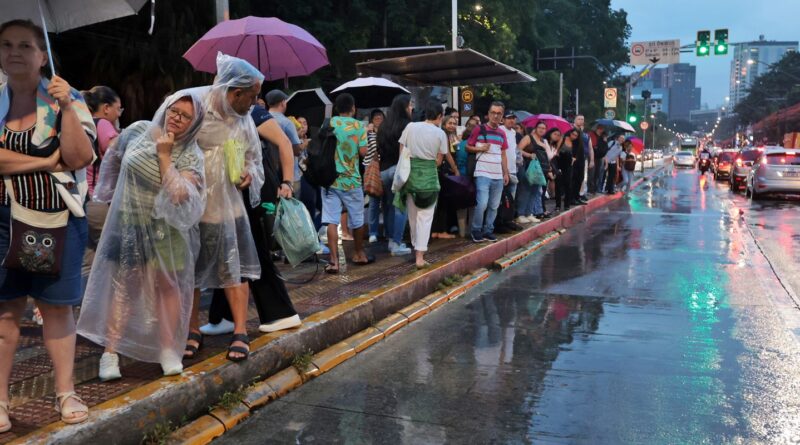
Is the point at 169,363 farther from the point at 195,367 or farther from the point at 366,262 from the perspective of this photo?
the point at 366,262

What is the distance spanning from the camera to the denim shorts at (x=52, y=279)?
3086 millimetres

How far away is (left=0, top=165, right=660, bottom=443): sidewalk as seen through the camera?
3.30 metres

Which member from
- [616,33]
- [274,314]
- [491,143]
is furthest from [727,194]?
[616,33]

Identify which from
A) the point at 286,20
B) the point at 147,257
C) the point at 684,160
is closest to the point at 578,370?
the point at 147,257

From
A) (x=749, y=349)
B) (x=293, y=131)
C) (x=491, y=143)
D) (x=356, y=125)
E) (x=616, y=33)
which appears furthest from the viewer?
(x=616, y=33)

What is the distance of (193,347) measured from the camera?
431cm

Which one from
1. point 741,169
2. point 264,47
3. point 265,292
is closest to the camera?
point 265,292

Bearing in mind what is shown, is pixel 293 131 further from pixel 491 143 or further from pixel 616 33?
pixel 616 33

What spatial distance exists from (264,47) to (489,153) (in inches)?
123

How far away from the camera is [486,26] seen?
92.0ft

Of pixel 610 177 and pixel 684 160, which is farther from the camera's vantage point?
pixel 684 160

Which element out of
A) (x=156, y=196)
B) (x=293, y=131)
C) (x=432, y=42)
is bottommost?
(x=156, y=196)

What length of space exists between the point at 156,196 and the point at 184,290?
0.53 meters

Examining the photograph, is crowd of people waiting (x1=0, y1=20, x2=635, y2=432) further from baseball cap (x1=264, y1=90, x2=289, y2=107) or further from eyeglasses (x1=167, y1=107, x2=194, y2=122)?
baseball cap (x1=264, y1=90, x2=289, y2=107)
